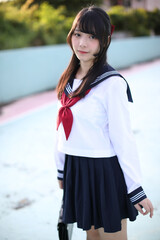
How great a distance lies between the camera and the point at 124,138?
1.30 meters

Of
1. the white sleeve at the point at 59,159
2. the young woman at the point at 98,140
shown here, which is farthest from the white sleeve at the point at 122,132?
the white sleeve at the point at 59,159

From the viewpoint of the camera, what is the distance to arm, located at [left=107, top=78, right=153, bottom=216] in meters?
1.27

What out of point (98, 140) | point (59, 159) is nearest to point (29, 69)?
point (59, 159)

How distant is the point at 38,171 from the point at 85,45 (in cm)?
217

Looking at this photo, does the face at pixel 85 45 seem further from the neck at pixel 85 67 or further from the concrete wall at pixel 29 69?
the concrete wall at pixel 29 69

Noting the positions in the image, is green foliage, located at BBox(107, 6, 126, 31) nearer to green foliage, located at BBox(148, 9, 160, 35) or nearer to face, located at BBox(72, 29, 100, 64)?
green foliage, located at BBox(148, 9, 160, 35)

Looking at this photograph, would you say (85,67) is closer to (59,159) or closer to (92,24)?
(92,24)

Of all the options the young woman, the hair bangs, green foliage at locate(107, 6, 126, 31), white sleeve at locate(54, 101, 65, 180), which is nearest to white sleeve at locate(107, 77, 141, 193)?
the young woman

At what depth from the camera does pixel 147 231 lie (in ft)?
6.91

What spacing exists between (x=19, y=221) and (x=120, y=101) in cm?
161

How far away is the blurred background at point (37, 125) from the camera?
2354 mm

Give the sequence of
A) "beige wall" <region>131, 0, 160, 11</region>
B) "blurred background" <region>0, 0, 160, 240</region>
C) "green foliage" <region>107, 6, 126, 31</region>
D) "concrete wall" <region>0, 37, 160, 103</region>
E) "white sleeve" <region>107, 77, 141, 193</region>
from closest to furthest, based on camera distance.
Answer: "white sleeve" <region>107, 77, 141, 193</region> < "blurred background" <region>0, 0, 160, 240</region> < "concrete wall" <region>0, 37, 160, 103</region> < "green foliage" <region>107, 6, 126, 31</region> < "beige wall" <region>131, 0, 160, 11</region>

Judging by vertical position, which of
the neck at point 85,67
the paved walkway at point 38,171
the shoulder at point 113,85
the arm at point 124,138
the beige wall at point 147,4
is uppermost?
the beige wall at point 147,4

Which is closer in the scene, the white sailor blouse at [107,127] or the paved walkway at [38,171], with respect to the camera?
the white sailor blouse at [107,127]
